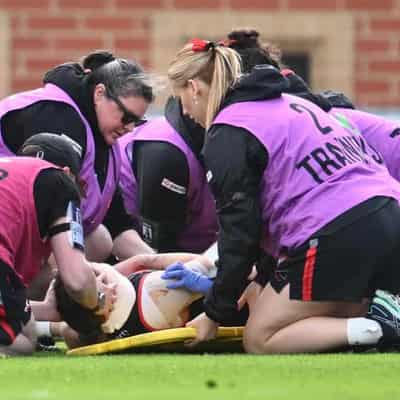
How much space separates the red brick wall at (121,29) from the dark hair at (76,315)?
28.3 feet

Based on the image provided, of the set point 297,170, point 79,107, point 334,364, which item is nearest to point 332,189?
point 297,170

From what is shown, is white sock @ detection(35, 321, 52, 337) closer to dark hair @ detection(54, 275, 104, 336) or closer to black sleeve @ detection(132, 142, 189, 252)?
dark hair @ detection(54, 275, 104, 336)

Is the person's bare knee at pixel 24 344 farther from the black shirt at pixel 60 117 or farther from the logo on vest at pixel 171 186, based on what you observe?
the logo on vest at pixel 171 186

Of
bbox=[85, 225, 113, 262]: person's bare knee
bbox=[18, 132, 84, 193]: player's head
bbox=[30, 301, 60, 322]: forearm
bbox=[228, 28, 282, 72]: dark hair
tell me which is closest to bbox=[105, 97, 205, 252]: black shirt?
bbox=[85, 225, 113, 262]: person's bare knee

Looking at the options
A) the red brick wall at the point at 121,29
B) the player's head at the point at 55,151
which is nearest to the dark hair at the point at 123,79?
the player's head at the point at 55,151

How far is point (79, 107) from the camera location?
991 cm

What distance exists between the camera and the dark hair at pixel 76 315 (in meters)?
8.96

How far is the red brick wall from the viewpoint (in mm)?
17734

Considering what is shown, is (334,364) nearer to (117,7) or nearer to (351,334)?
(351,334)

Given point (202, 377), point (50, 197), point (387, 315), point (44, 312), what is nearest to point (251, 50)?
point (44, 312)

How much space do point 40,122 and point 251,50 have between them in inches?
43.9

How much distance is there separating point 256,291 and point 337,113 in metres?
1.19

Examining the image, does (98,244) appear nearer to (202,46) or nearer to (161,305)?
(161,305)

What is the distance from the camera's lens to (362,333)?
28.7 ft
